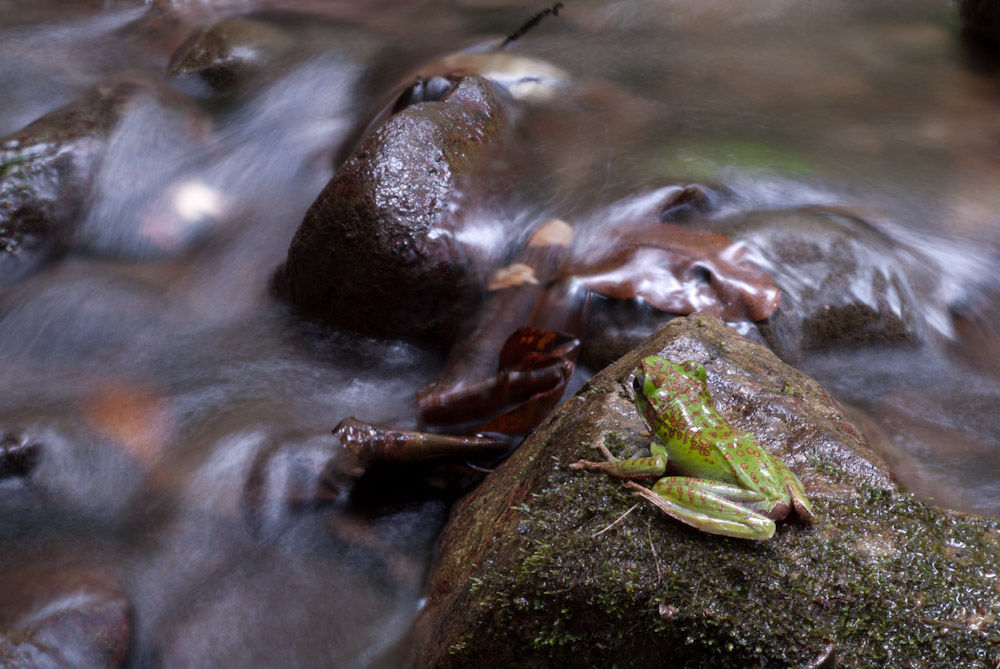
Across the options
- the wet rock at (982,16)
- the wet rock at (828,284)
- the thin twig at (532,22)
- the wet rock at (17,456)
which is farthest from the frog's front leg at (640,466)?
the wet rock at (982,16)

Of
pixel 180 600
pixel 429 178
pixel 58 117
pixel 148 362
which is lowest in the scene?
pixel 180 600

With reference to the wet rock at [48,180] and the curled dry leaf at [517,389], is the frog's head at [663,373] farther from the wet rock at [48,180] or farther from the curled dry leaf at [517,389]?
the wet rock at [48,180]

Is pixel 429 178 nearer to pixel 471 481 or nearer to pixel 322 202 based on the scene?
pixel 322 202

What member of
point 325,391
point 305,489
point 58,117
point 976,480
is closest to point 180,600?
point 305,489

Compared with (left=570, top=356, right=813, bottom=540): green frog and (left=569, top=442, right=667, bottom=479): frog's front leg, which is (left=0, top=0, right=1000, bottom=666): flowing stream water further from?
(left=570, top=356, right=813, bottom=540): green frog

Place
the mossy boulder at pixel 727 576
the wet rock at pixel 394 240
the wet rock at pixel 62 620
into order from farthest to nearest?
the wet rock at pixel 394 240 < the wet rock at pixel 62 620 < the mossy boulder at pixel 727 576

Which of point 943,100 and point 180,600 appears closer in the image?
point 180,600

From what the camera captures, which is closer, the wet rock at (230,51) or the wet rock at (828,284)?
the wet rock at (828,284)
